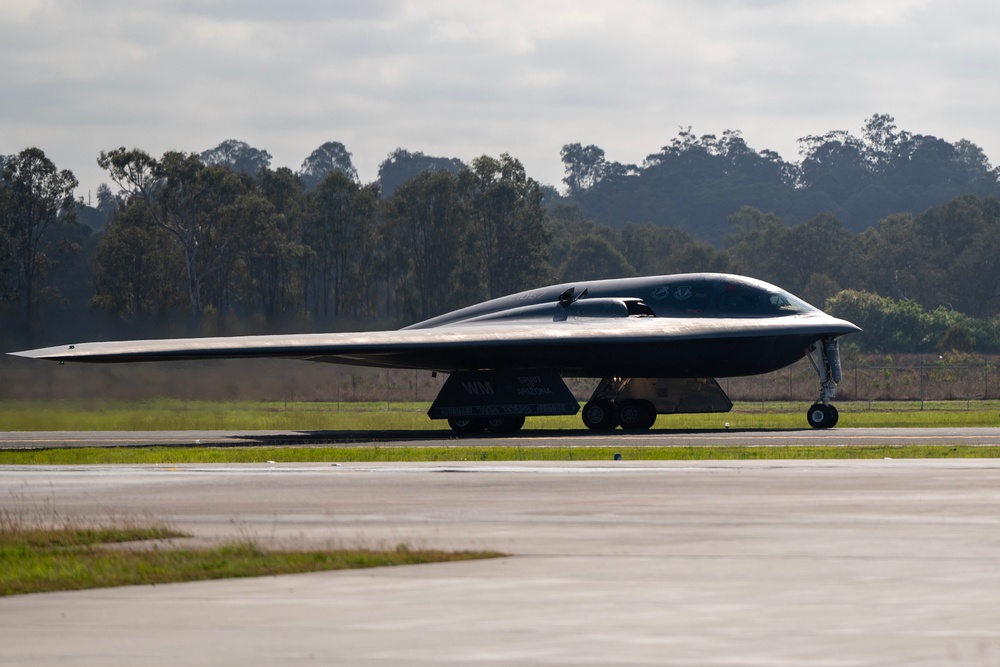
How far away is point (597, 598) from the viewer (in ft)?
31.8

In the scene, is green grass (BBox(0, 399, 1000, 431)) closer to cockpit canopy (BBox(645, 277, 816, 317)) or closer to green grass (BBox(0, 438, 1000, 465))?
cockpit canopy (BBox(645, 277, 816, 317))

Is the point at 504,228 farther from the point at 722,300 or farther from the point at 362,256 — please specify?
the point at 722,300

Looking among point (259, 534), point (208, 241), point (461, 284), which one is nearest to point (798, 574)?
point (259, 534)

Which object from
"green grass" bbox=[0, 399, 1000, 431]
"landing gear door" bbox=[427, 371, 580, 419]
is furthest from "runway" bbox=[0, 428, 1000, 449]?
"landing gear door" bbox=[427, 371, 580, 419]

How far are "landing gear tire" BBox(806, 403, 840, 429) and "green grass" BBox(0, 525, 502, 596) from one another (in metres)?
25.1

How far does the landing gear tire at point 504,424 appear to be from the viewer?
121 feet

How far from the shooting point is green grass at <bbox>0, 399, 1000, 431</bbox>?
124 feet

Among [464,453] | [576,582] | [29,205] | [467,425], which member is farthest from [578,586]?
[29,205]

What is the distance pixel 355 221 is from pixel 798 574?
101391 mm

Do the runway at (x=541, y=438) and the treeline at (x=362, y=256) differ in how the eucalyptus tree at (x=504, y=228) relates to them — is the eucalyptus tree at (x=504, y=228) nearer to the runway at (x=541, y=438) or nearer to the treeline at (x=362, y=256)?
the treeline at (x=362, y=256)

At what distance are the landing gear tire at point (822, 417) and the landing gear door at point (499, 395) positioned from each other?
20.4ft

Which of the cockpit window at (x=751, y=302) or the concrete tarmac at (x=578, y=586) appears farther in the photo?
the cockpit window at (x=751, y=302)

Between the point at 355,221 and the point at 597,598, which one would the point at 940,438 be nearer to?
the point at 597,598

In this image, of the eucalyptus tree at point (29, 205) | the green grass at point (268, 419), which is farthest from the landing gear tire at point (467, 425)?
the eucalyptus tree at point (29, 205)
